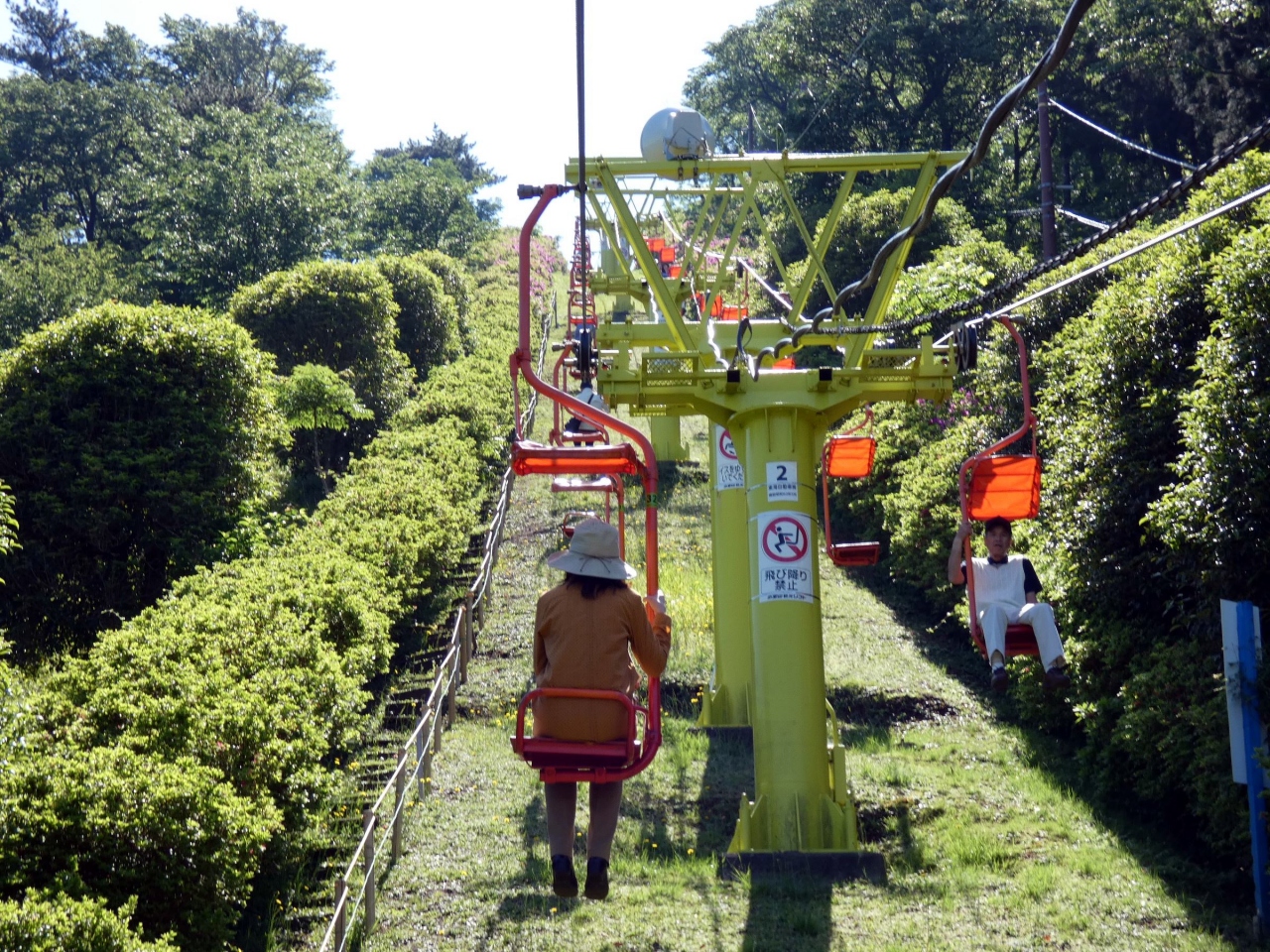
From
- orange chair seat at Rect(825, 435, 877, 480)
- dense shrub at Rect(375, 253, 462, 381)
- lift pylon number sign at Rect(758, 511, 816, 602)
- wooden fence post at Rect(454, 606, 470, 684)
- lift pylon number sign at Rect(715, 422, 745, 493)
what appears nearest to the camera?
lift pylon number sign at Rect(758, 511, 816, 602)

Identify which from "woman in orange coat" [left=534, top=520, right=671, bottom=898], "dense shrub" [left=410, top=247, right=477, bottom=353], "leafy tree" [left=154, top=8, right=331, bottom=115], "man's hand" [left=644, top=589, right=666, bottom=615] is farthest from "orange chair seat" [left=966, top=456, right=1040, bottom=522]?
"leafy tree" [left=154, top=8, right=331, bottom=115]

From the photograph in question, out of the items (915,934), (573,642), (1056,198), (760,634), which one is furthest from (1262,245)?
(1056,198)

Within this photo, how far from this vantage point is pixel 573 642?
19.6 ft

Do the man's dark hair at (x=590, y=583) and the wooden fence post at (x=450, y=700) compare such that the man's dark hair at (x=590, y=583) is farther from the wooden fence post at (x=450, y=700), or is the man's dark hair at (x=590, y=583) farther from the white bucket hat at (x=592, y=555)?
the wooden fence post at (x=450, y=700)

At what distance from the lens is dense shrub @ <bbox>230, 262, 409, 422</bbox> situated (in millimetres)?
26734

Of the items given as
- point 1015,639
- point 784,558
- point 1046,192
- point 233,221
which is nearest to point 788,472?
point 784,558

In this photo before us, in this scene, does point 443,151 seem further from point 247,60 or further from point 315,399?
point 315,399

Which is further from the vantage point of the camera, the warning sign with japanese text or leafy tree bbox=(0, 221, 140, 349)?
leafy tree bbox=(0, 221, 140, 349)

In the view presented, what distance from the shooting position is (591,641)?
5.96 meters

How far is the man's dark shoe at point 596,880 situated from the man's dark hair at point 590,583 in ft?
3.95

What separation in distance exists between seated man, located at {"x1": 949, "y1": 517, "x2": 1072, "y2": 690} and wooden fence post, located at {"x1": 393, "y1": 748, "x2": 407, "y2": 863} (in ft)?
13.7

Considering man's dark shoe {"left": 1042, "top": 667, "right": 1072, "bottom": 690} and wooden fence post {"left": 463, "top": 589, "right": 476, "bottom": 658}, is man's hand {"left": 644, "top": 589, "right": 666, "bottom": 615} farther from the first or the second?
wooden fence post {"left": 463, "top": 589, "right": 476, "bottom": 658}

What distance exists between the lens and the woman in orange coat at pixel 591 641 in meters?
5.96

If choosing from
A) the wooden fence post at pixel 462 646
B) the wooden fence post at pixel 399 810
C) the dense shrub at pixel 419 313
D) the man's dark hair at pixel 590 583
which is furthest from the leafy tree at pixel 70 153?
the man's dark hair at pixel 590 583
